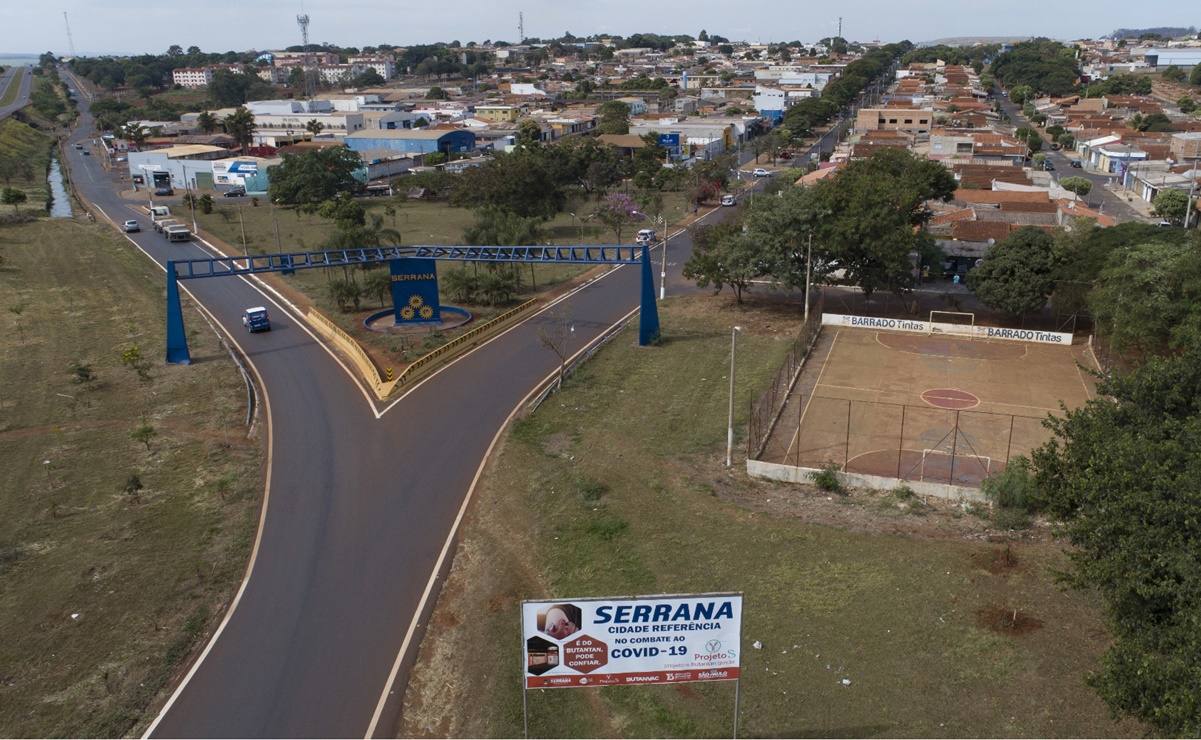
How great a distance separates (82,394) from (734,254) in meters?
32.2

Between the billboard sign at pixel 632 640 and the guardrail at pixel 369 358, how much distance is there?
74.9 feet

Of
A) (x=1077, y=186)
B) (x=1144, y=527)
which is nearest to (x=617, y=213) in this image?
(x=1077, y=186)

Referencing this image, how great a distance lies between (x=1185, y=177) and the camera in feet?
268

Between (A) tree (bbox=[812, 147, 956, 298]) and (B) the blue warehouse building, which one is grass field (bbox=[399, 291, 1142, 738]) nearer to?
(A) tree (bbox=[812, 147, 956, 298])

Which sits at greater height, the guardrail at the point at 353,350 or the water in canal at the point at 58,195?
the water in canal at the point at 58,195

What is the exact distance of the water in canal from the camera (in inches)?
3541

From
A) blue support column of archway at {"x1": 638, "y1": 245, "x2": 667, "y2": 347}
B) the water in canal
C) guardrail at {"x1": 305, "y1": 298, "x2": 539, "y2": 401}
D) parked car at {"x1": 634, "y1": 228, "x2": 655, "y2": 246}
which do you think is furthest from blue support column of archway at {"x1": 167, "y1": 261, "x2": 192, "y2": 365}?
the water in canal

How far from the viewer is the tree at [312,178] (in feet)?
287

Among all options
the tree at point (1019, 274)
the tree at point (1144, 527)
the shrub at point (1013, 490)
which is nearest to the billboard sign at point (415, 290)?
the tree at point (1019, 274)

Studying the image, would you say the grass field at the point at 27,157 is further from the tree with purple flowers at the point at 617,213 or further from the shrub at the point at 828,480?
the shrub at the point at 828,480

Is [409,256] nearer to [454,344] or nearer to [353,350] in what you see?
[353,350]

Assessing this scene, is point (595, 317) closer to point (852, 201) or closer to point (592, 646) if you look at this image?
point (852, 201)

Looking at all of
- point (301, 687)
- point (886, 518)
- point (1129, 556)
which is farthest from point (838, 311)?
point (301, 687)

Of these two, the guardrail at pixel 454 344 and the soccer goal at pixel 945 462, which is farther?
the guardrail at pixel 454 344
